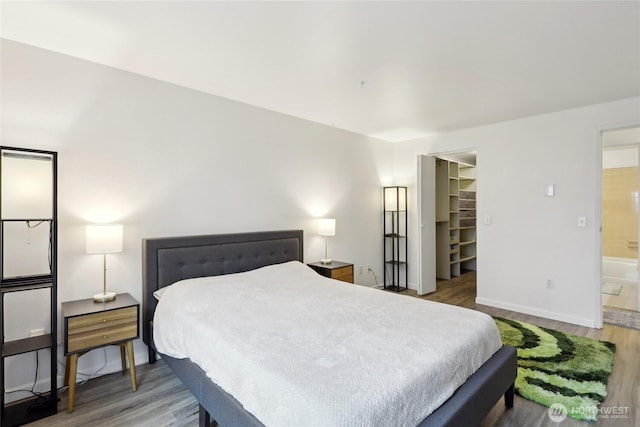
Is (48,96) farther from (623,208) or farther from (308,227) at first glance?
(623,208)

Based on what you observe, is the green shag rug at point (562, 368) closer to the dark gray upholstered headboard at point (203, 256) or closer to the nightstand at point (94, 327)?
the dark gray upholstered headboard at point (203, 256)

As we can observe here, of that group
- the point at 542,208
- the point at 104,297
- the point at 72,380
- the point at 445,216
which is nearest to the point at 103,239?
the point at 104,297

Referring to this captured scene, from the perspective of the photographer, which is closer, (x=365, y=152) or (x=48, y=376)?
(x=48, y=376)

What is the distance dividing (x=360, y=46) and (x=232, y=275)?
2.11 meters

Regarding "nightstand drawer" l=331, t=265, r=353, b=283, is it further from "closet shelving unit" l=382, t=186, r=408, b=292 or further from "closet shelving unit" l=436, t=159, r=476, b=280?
"closet shelving unit" l=436, t=159, r=476, b=280

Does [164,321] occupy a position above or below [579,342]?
above

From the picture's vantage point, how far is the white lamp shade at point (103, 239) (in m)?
2.24

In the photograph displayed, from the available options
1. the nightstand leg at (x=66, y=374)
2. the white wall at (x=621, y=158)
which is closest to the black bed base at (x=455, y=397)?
the nightstand leg at (x=66, y=374)

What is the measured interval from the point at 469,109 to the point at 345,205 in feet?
6.36

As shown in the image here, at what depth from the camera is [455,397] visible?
1.51m

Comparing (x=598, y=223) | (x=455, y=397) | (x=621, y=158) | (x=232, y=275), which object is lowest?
(x=455, y=397)

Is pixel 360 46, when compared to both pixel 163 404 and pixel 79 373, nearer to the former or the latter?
pixel 163 404

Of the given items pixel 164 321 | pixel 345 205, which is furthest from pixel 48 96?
pixel 345 205

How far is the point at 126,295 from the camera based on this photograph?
8.25 ft
